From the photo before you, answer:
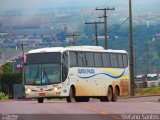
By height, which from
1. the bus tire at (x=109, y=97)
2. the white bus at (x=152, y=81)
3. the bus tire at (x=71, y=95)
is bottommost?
the white bus at (x=152, y=81)

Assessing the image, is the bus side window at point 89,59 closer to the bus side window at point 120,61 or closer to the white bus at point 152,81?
the bus side window at point 120,61

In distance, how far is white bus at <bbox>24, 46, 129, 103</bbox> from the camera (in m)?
43.6

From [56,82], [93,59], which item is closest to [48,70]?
[56,82]

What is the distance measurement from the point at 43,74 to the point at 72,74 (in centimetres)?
202

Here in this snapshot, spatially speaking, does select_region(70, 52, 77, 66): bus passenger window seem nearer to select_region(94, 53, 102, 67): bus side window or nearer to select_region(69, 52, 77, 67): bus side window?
select_region(69, 52, 77, 67): bus side window

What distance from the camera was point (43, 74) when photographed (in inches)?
1721

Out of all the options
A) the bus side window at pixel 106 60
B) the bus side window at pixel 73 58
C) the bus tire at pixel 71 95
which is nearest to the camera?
the bus tire at pixel 71 95

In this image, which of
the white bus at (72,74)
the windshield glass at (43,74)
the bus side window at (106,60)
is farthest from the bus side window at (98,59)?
the windshield glass at (43,74)

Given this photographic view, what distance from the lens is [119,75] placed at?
51.0m

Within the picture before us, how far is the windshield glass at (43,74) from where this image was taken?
143 ft

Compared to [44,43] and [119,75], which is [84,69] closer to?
[119,75]

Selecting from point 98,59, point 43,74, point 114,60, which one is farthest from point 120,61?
point 43,74

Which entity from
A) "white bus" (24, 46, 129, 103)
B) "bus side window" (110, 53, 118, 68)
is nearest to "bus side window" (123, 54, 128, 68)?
"white bus" (24, 46, 129, 103)

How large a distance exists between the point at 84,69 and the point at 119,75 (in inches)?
199
